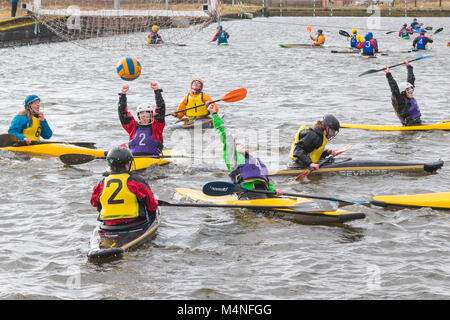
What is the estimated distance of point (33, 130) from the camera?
12.6 m

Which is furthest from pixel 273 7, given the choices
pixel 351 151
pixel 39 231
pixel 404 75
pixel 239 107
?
pixel 39 231

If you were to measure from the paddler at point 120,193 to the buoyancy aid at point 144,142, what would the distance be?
12.3ft

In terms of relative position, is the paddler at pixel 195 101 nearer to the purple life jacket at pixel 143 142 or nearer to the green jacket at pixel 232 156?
the purple life jacket at pixel 143 142

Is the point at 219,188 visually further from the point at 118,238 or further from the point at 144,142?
the point at 144,142

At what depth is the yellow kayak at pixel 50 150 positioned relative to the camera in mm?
12391

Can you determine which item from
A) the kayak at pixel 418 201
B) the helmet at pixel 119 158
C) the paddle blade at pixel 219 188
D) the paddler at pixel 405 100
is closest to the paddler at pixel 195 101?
the paddler at pixel 405 100

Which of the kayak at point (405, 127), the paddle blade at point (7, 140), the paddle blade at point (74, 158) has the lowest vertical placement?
the paddle blade at point (74, 158)

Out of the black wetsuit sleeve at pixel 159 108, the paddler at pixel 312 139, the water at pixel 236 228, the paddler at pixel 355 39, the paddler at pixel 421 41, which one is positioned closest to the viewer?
the water at pixel 236 228

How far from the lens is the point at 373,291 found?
703cm

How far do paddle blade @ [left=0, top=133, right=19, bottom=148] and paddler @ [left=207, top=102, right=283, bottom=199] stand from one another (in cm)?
481

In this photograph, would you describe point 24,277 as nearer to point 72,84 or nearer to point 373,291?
point 373,291

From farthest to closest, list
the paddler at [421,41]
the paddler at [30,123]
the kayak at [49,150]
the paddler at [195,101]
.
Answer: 1. the paddler at [421,41]
2. the paddler at [195,101]
3. the kayak at [49,150]
4. the paddler at [30,123]

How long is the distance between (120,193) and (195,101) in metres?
7.16

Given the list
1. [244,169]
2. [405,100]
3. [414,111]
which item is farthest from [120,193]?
[414,111]
